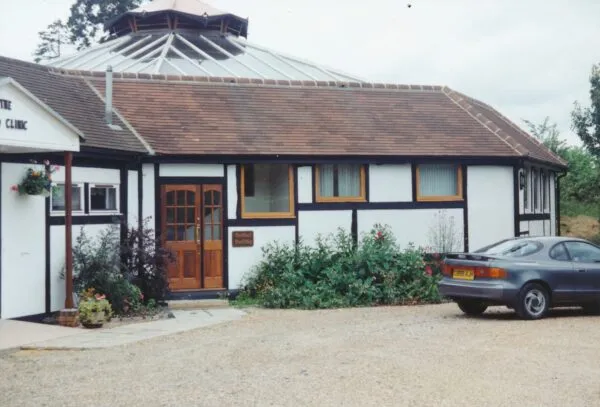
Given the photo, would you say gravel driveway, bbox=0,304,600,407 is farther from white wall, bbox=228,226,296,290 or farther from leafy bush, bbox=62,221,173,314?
white wall, bbox=228,226,296,290

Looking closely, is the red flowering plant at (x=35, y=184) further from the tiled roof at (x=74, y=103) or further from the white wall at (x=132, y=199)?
the white wall at (x=132, y=199)

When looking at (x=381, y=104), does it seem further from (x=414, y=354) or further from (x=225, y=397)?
(x=225, y=397)

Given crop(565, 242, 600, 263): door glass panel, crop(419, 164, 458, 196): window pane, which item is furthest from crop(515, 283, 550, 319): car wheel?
crop(419, 164, 458, 196): window pane

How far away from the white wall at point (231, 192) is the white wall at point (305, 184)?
4.57 ft

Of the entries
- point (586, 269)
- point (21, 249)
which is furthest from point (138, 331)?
point (586, 269)

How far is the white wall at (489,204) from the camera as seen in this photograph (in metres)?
18.7

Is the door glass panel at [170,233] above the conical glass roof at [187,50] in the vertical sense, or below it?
below

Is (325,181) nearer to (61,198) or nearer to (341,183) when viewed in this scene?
(341,183)

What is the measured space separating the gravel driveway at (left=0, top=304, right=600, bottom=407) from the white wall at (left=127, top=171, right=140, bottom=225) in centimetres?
425

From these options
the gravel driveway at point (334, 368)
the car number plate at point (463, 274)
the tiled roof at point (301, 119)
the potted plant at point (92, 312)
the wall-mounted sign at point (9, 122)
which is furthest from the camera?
the tiled roof at point (301, 119)

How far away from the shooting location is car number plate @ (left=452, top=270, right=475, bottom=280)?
12878 millimetres

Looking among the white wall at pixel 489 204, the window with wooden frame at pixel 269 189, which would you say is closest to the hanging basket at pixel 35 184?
the window with wooden frame at pixel 269 189

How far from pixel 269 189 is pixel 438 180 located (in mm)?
3942

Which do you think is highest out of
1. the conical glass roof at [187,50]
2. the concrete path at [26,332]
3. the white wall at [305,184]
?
the conical glass roof at [187,50]
